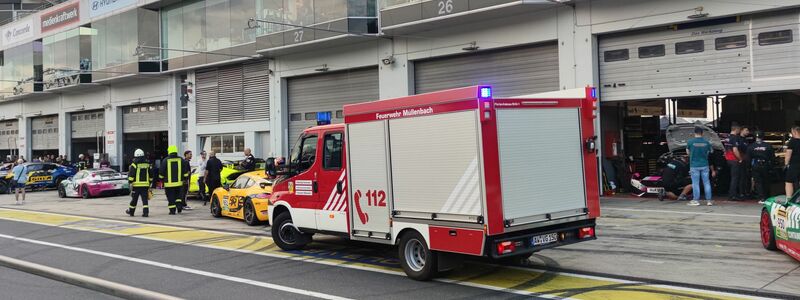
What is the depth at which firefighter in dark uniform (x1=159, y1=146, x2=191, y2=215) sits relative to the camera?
51.4 ft

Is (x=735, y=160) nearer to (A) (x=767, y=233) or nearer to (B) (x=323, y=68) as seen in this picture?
(A) (x=767, y=233)

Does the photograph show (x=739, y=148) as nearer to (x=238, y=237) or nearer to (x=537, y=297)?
(x=537, y=297)

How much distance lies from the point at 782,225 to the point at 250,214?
10.1 m

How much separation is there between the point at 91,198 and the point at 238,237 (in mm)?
15568

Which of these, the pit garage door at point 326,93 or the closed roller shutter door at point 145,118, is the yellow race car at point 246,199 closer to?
the pit garage door at point 326,93

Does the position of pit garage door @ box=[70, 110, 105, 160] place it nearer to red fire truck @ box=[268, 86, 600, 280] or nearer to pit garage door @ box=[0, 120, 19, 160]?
pit garage door @ box=[0, 120, 19, 160]

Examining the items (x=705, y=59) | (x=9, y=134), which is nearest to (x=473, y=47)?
(x=705, y=59)

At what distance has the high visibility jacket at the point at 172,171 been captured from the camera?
15.7 m

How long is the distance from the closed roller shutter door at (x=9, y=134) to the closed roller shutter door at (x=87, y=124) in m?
9.39

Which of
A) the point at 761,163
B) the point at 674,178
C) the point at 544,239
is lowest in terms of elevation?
the point at 544,239

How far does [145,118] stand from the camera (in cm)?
3316

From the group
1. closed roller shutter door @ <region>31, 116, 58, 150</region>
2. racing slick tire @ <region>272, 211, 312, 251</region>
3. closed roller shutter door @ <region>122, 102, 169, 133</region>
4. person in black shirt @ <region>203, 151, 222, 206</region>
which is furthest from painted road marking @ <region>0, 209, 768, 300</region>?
closed roller shutter door @ <region>31, 116, 58, 150</region>

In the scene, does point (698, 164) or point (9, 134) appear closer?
point (698, 164)

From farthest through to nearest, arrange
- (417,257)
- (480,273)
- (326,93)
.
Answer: (326,93) → (480,273) → (417,257)
